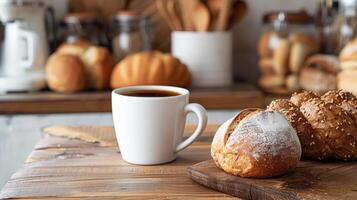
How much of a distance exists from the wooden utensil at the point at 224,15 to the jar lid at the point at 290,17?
0.49 feet

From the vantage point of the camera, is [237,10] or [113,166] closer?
[113,166]

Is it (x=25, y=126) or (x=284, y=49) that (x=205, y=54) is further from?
(x=25, y=126)

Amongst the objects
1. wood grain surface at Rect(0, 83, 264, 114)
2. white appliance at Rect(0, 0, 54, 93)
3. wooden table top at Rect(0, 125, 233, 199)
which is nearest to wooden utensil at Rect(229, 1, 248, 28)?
wood grain surface at Rect(0, 83, 264, 114)

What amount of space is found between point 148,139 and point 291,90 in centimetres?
94

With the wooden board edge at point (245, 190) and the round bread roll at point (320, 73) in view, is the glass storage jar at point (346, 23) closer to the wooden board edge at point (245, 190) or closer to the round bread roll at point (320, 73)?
the round bread roll at point (320, 73)

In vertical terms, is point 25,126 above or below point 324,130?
below

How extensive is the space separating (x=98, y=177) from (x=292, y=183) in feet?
0.78

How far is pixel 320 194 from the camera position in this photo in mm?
632

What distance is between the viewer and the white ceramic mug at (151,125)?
769 millimetres

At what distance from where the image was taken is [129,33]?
176 centimetres

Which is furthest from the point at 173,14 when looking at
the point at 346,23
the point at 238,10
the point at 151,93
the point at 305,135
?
the point at 305,135

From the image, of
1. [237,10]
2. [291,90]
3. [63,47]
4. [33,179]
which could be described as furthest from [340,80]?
[33,179]

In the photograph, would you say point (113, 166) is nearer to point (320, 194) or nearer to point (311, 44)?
point (320, 194)

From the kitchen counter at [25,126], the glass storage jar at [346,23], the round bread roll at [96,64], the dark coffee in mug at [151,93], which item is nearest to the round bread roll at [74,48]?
the round bread roll at [96,64]
